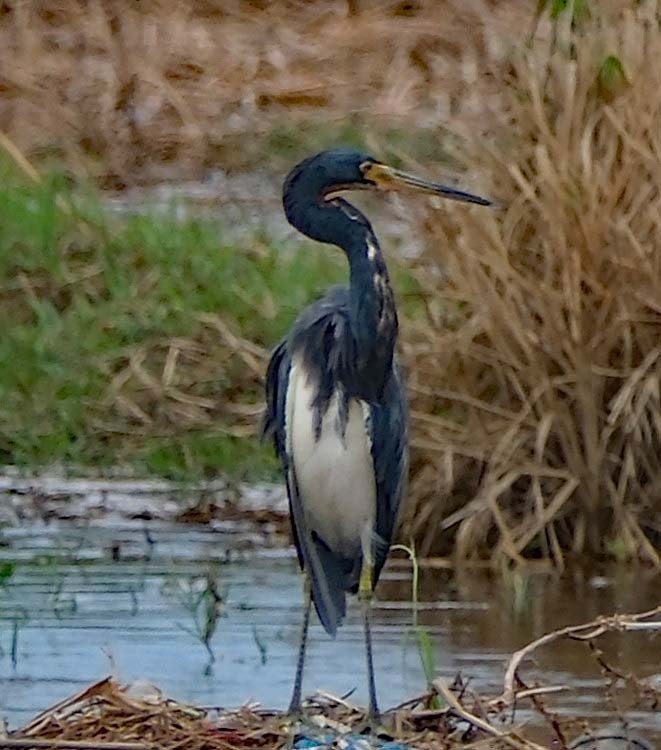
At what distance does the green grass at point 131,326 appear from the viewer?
923 centimetres

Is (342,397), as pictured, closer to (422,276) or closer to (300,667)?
(300,667)

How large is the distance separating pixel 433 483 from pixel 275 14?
859cm

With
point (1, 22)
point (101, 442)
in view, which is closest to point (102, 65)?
point (1, 22)

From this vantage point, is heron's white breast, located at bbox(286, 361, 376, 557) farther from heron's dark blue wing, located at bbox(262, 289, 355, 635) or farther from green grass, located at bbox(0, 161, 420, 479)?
green grass, located at bbox(0, 161, 420, 479)

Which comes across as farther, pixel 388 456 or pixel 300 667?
pixel 388 456

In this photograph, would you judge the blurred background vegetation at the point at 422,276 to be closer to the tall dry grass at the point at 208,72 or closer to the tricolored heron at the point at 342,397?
→ the tall dry grass at the point at 208,72

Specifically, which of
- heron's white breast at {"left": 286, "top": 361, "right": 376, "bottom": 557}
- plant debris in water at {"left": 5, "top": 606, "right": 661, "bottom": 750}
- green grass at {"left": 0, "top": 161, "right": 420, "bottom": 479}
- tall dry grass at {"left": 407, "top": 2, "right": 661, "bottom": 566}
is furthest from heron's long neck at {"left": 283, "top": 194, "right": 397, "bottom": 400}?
green grass at {"left": 0, "top": 161, "right": 420, "bottom": 479}

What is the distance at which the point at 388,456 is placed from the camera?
20.8 feet

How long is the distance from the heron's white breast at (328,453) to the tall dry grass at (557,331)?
153 cm

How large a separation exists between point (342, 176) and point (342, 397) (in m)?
0.51

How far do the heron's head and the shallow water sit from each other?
119cm

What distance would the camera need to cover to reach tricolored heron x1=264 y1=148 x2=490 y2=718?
245 inches

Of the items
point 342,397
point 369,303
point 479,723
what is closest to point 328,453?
point 342,397

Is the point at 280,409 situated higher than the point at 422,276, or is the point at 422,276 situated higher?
the point at 280,409
